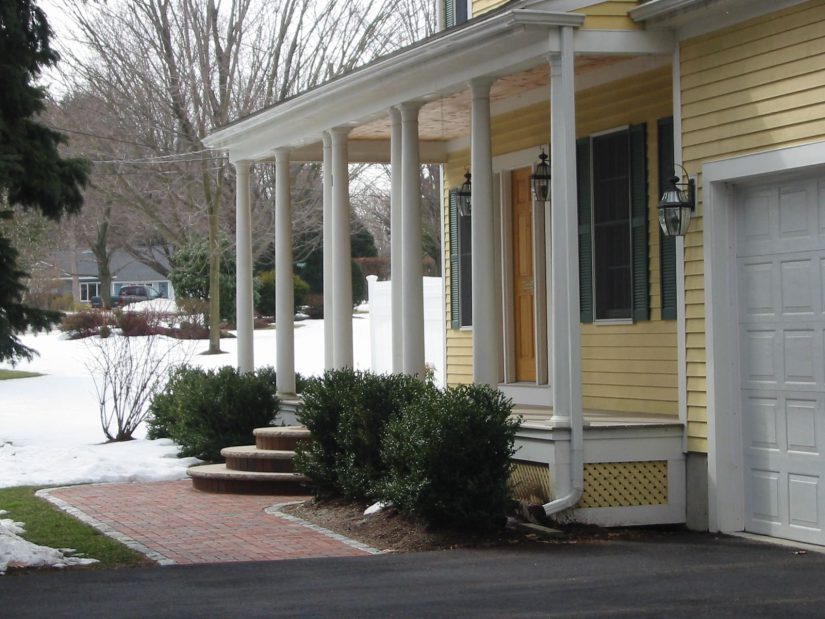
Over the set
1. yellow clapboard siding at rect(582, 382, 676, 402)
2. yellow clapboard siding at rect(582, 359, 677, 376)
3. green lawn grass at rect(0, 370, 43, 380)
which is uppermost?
yellow clapboard siding at rect(582, 359, 677, 376)

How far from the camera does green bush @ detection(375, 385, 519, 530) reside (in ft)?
28.2

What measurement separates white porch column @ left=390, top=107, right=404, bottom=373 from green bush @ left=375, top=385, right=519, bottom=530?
266cm

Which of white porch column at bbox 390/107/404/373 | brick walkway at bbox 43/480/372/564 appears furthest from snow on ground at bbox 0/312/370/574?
white porch column at bbox 390/107/404/373

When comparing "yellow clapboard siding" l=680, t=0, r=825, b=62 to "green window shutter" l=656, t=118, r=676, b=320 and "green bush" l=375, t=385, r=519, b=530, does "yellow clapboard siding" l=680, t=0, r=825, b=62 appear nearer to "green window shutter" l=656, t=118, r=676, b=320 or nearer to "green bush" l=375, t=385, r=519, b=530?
"green window shutter" l=656, t=118, r=676, b=320

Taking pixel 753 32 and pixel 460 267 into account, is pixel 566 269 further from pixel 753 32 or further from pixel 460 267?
pixel 460 267

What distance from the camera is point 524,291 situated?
41.3 ft

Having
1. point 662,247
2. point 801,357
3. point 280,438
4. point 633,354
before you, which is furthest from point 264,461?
point 801,357

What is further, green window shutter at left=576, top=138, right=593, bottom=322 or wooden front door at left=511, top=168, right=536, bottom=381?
wooden front door at left=511, top=168, right=536, bottom=381

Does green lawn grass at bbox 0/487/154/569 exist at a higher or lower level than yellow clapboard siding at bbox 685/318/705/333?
lower

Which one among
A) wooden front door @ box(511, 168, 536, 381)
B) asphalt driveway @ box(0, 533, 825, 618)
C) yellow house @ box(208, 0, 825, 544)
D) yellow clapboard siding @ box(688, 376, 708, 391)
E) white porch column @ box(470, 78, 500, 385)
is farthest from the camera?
wooden front door @ box(511, 168, 536, 381)

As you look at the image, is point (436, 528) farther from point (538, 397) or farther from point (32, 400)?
point (32, 400)

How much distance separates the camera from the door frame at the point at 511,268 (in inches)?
479

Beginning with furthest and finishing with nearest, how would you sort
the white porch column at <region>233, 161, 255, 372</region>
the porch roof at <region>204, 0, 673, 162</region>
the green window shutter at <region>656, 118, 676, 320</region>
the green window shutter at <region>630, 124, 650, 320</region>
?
the white porch column at <region>233, 161, 255, 372</region>
the green window shutter at <region>630, 124, 650, 320</region>
the green window shutter at <region>656, 118, 676, 320</region>
the porch roof at <region>204, 0, 673, 162</region>

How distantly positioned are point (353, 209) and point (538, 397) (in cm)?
2639
